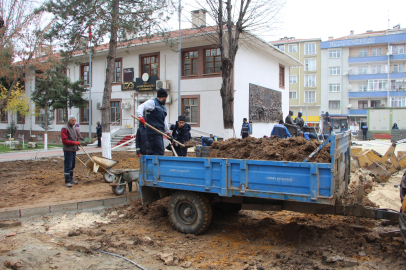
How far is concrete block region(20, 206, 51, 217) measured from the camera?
221 inches

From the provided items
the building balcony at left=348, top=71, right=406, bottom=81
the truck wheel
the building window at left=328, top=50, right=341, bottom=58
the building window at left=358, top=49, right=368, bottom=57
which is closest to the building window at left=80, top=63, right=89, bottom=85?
the truck wheel

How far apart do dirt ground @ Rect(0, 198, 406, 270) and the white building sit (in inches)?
556

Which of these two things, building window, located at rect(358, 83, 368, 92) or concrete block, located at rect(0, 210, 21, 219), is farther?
building window, located at rect(358, 83, 368, 92)

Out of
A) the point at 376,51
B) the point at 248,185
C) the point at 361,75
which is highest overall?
the point at 376,51

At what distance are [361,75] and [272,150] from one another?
51.9 metres

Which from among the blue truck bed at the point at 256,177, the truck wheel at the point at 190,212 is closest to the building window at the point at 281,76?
the blue truck bed at the point at 256,177

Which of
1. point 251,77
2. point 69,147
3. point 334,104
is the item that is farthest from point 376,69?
point 69,147

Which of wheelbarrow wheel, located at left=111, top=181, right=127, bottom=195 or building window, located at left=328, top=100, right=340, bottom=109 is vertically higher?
building window, located at left=328, top=100, right=340, bottom=109

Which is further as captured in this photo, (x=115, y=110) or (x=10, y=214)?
(x=115, y=110)

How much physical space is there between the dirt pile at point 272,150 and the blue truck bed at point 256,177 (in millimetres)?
299

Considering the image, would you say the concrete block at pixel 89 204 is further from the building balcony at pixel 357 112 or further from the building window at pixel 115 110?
the building balcony at pixel 357 112

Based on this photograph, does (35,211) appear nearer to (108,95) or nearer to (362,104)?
(108,95)

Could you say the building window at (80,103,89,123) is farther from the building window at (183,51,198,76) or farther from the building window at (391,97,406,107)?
the building window at (391,97,406,107)

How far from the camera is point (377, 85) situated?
48.6 metres
